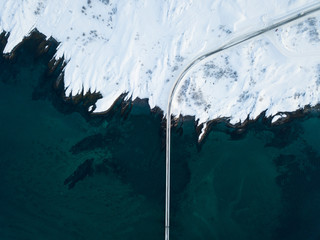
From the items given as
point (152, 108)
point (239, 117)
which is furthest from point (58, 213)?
point (239, 117)

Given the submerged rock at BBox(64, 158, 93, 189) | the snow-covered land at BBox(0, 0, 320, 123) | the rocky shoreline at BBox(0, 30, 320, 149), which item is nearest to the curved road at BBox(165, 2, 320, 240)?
the snow-covered land at BBox(0, 0, 320, 123)

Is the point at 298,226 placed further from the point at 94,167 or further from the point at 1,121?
the point at 1,121

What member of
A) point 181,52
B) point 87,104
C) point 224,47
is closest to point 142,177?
point 87,104

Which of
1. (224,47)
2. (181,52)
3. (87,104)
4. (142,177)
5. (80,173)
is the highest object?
(224,47)

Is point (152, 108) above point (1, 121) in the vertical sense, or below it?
above

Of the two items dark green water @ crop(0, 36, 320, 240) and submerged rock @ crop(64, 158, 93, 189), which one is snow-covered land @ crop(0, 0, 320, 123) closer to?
dark green water @ crop(0, 36, 320, 240)

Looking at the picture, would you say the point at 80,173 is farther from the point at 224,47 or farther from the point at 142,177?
the point at 224,47
